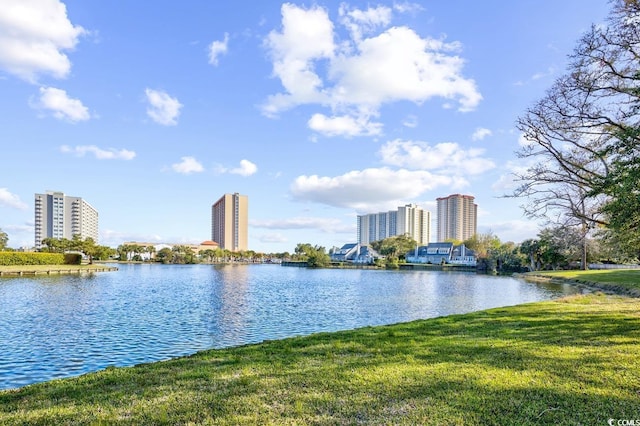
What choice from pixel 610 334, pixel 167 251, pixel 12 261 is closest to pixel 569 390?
pixel 610 334

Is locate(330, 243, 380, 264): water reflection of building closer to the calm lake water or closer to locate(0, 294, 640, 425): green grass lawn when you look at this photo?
the calm lake water

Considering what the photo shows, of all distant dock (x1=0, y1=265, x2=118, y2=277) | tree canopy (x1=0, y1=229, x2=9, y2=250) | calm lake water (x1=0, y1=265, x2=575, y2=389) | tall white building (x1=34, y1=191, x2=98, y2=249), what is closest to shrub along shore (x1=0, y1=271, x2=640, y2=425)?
calm lake water (x1=0, y1=265, x2=575, y2=389)

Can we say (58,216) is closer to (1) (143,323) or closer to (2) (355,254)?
(2) (355,254)

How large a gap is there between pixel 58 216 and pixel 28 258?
121 meters

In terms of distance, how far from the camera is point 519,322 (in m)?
11.3

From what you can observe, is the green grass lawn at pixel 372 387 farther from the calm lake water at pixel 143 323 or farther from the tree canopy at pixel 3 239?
the tree canopy at pixel 3 239

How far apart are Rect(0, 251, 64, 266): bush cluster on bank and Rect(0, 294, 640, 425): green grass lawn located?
201 feet

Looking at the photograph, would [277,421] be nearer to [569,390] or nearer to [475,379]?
[475,379]

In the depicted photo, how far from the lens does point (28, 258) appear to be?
184ft

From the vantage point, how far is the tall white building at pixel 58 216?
15450 centimetres

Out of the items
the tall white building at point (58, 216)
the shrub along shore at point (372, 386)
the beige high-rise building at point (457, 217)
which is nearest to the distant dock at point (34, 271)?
the shrub along shore at point (372, 386)

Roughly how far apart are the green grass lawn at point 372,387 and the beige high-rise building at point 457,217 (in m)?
162

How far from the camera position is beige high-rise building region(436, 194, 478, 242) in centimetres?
16300

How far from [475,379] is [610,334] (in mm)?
5484
